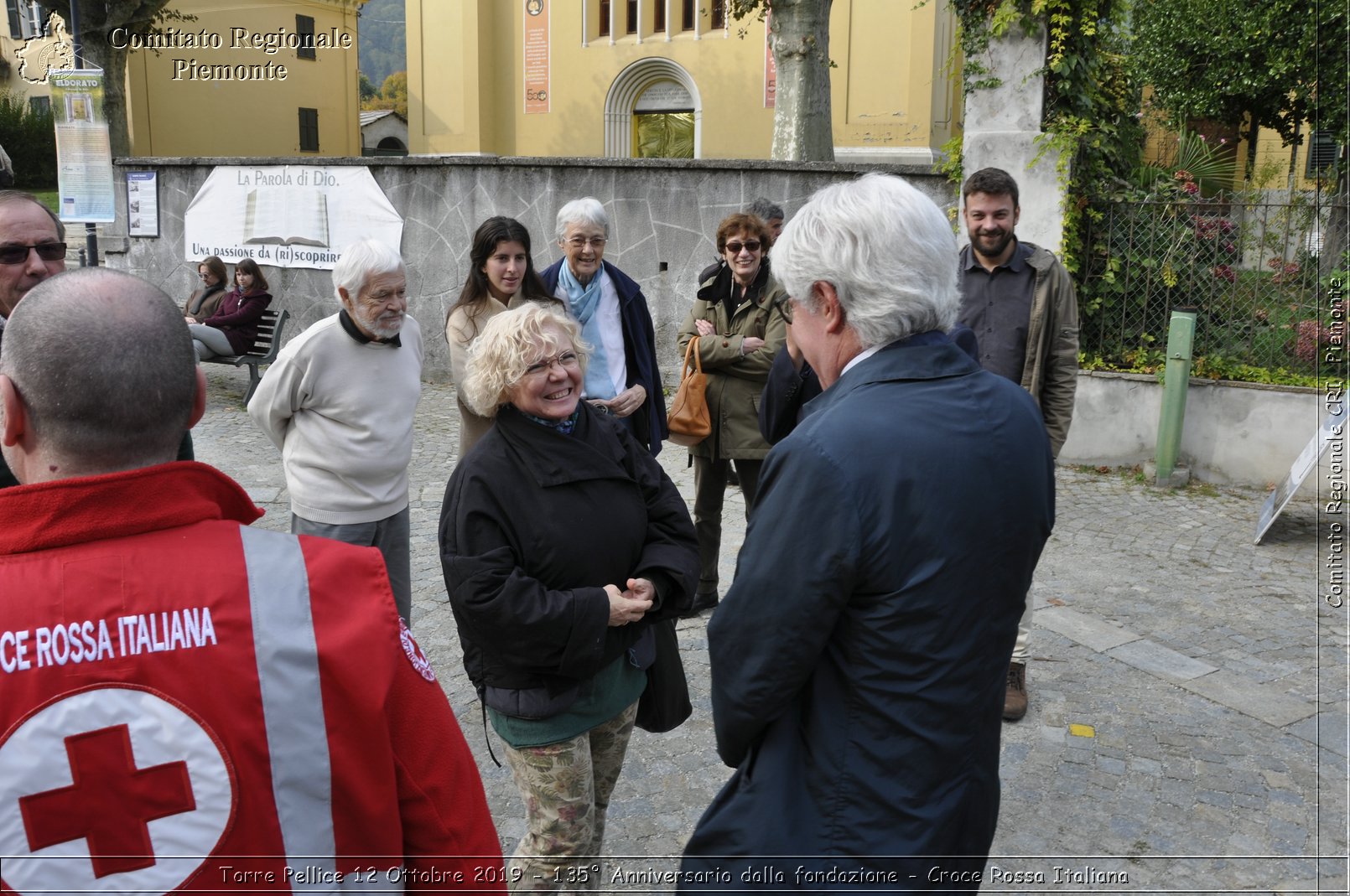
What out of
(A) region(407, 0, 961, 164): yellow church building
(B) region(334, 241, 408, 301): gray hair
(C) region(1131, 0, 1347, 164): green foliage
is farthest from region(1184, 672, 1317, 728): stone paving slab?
(A) region(407, 0, 961, 164): yellow church building

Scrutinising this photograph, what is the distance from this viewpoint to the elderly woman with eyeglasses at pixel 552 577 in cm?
251

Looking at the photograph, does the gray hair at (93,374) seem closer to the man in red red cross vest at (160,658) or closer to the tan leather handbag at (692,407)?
the man in red red cross vest at (160,658)

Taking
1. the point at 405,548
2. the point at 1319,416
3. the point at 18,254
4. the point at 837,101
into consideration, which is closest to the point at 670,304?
the point at 1319,416

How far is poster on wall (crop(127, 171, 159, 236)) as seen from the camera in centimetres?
1414

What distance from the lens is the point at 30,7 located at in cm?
3238

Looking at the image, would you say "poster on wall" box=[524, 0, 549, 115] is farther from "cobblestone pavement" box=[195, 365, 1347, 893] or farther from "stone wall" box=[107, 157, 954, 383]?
"cobblestone pavement" box=[195, 365, 1347, 893]

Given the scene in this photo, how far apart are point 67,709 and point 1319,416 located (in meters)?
8.24

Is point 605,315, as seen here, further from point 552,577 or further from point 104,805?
point 104,805

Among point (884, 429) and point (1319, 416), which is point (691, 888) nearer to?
point (884, 429)

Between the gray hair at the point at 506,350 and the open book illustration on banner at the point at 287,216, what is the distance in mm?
10722

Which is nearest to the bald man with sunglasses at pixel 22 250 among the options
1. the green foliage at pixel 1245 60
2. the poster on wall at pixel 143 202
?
the poster on wall at pixel 143 202

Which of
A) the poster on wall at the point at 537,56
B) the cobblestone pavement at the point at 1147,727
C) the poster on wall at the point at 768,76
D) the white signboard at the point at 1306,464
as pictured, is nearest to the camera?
the cobblestone pavement at the point at 1147,727

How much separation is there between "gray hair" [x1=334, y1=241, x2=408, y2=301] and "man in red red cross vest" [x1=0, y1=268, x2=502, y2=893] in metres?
2.40

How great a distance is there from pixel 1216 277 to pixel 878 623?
7.54 m
